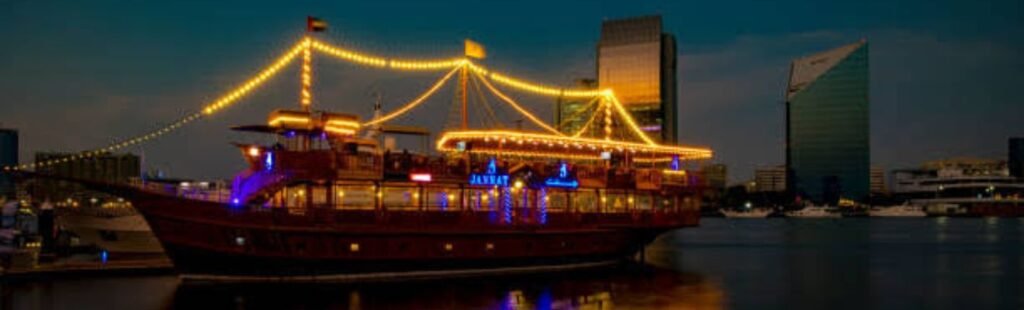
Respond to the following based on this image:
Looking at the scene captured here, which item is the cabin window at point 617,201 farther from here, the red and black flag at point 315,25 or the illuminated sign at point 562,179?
the red and black flag at point 315,25

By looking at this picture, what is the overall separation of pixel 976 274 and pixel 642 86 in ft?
498

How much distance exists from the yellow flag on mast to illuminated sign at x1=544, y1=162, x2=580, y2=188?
5.19m

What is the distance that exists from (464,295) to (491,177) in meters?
5.49

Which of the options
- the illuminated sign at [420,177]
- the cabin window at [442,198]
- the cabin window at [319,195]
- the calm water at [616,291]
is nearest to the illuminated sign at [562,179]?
the calm water at [616,291]

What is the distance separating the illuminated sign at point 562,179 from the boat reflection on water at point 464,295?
344 centimetres

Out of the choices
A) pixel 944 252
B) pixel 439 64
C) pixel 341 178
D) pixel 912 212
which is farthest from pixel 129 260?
pixel 912 212

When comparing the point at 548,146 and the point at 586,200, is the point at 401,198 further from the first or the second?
the point at 586,200

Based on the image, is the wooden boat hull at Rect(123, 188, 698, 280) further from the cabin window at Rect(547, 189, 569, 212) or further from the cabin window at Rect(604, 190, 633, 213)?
the cabin window at Rect(604, 190, 633, 213)

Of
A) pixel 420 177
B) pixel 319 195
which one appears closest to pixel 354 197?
pixel 319 195

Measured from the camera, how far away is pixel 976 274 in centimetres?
4234

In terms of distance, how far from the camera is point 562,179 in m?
35.0

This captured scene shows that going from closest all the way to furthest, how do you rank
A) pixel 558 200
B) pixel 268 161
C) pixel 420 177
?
pixel 268 161 → pixel 420 177 → pixel 558 200

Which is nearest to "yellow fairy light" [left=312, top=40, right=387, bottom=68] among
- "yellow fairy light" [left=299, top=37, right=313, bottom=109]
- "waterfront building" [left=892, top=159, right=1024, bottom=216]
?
"yellow fairy light" [left=299, top=37, right=313, bottom=109]

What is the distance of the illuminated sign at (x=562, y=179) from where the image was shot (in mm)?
34581
